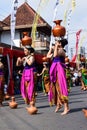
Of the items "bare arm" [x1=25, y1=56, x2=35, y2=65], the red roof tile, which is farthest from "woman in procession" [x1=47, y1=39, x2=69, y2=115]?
the red roof tile

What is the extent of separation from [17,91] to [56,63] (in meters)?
15.1

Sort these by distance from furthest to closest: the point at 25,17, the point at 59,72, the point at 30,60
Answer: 1. the point at 25,17
2. the point at 30,60
3. the point at 59,72

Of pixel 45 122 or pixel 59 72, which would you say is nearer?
pixel 45 122

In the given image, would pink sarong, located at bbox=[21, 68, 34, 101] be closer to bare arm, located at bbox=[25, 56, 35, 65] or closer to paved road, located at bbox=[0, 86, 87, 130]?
bare arm, located at bbox=[25, 56, 35, 65]

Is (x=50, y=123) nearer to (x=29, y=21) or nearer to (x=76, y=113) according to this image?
(x=76, y=113)

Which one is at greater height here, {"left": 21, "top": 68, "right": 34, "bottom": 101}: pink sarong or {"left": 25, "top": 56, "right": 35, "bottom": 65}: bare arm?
{"left": 25, "top": 56, "right": 35, "bottom": 65}: bare arm

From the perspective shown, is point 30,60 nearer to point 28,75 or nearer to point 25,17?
point 28,75

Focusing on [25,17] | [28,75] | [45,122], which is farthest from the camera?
[25,17]

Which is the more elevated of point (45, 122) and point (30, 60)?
point (30, 60)

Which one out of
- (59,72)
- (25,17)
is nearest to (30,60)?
(59,72)

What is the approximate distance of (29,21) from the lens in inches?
1833

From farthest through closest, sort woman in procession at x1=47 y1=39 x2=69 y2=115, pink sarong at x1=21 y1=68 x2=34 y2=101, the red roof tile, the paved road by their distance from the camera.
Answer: the red roof tile < pink sarong at x1=21 y1=68 x2=34 y2=101 < woman in procession at x1=47 y1=39 x2=69 y2=115 < the paved road

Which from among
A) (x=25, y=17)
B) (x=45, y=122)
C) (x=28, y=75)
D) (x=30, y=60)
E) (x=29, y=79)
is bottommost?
(x=45, y=122)

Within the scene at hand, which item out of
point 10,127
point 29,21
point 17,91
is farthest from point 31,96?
point 29,21
